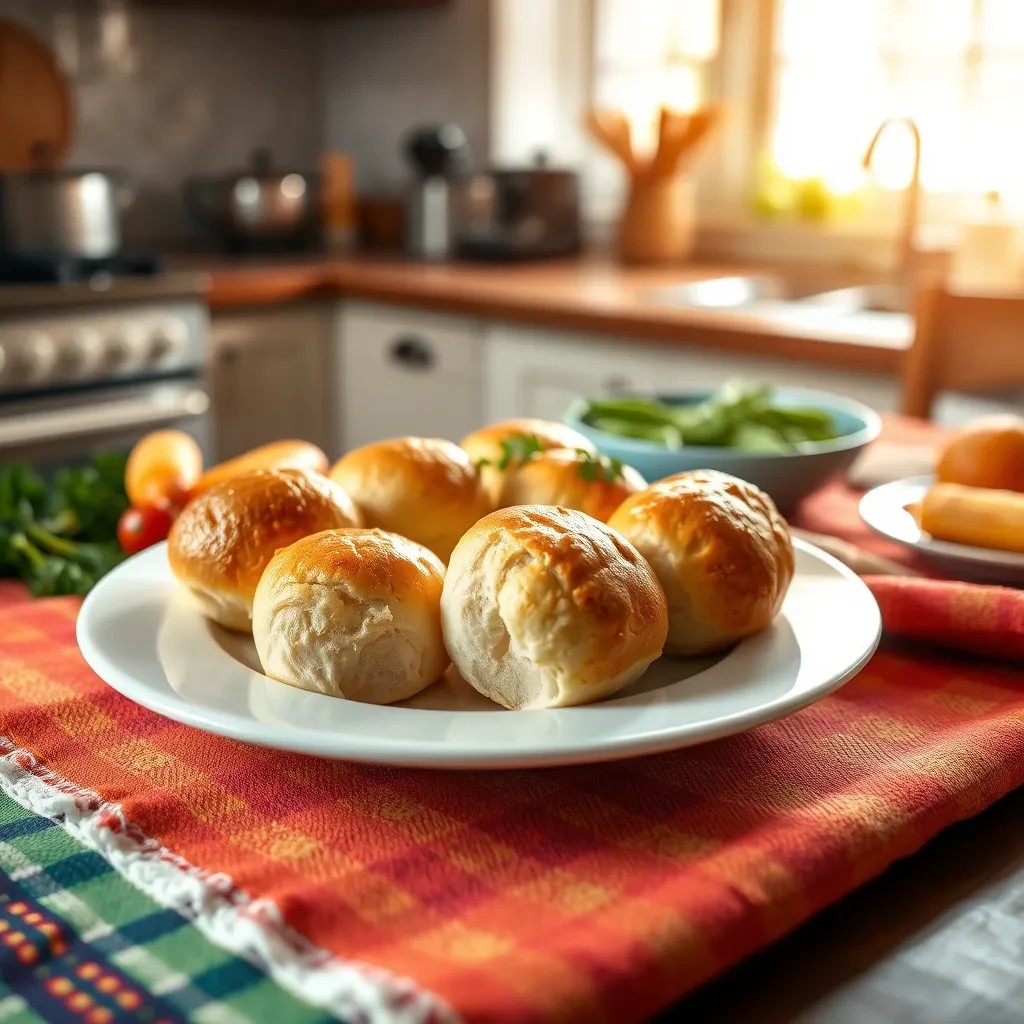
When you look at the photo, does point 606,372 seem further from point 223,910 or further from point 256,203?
point 223,910

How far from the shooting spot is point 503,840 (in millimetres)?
508

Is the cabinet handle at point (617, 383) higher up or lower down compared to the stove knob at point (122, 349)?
lower down

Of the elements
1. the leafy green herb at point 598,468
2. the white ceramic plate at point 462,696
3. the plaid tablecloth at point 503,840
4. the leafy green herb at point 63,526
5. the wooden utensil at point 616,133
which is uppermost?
the wooden utensil at point 616,133

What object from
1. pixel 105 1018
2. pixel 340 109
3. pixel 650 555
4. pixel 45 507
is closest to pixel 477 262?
pixel 340 109

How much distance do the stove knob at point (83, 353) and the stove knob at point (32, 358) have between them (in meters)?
0.03

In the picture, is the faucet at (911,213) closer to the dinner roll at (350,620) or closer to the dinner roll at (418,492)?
the dinner roll at (418,492)

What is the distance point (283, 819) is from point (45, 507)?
53 centimetres

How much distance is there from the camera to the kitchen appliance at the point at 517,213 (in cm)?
287

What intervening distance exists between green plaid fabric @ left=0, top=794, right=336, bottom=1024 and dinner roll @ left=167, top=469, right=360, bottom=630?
0.15m

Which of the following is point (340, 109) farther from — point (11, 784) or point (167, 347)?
point (11, 784)

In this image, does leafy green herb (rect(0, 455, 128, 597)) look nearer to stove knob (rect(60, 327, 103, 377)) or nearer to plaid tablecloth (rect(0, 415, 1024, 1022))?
plaid tablecloth (rect(0, 415, 1024, 1022))

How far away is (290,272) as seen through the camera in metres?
2.65

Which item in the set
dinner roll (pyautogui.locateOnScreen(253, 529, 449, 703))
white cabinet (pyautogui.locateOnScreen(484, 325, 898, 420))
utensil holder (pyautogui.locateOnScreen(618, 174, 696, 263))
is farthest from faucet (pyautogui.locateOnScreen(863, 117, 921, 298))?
dinner roll (pyautogui.locateOnScreen(253, 529, 449, 703))

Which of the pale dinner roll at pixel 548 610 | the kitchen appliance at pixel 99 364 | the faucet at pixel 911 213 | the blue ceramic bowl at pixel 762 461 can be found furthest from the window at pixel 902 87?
the pale dinner roll at pixel 548 610
